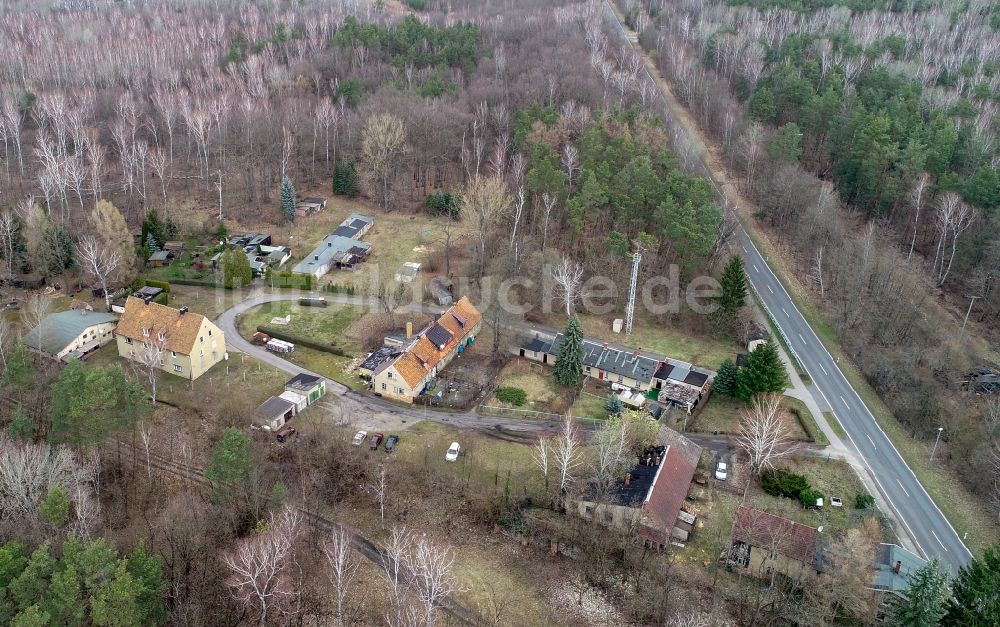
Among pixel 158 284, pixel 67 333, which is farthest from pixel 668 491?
pixel 158 284

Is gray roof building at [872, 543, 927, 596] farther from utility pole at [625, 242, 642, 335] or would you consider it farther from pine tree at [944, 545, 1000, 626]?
utility pole at [625, 242, 642, 335]

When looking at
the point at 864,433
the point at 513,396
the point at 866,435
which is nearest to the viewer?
the point at 866,435

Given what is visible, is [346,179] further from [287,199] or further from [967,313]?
[967,313]

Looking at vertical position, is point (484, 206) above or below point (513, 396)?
above

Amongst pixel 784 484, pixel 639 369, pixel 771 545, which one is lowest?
pixel 784 484

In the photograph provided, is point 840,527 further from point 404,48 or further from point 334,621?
point 404,48

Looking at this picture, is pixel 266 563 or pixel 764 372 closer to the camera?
pixel 266 563

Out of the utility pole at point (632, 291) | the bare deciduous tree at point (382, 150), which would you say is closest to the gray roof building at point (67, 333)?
the bare deciduous tree at point (382, 150)

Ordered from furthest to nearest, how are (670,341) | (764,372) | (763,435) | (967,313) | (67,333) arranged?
(967,313)
(670,341)
(67,333)
(764,372)
(763,435)
